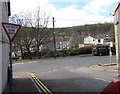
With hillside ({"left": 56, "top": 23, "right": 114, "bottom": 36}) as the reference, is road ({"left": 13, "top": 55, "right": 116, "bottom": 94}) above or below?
below

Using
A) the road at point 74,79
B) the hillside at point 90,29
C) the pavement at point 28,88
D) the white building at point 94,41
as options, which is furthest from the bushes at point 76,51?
the white building at point 94,41

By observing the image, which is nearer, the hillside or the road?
the road

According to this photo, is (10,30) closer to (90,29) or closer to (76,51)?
(76,51)

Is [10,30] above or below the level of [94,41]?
below

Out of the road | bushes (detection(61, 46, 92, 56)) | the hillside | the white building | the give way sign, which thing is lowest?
the road

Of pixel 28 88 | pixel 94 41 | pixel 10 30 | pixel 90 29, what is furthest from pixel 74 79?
pixel 94 41

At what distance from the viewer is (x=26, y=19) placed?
35.7 meters

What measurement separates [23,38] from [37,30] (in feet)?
11.2

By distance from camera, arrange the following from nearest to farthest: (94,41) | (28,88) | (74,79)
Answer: (28,88) < (74,79) < (94,41)

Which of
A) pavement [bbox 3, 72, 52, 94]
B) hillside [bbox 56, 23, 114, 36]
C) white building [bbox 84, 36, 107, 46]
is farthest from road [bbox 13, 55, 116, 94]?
white building [bbox 84, 36, 107, 46]

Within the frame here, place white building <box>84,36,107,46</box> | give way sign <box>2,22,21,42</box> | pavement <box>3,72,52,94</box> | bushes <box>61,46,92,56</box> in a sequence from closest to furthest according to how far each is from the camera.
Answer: give way sign <box>2,22,21,42</box>
pavement <box>3,72,52,94</box>
bushes <box>61,46,92,56</box>
white building <box>84,36,107,46</box>

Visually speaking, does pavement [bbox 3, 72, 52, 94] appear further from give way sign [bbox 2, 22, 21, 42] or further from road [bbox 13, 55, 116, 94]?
give way sign [bbox 2, 22, 21, 42]

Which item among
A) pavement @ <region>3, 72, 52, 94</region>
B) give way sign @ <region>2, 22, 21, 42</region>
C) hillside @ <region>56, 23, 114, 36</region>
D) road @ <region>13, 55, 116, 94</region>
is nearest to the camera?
give way sign @ <region>2, 22, 21, 42</region>

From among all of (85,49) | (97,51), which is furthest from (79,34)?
(97,51)
